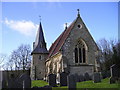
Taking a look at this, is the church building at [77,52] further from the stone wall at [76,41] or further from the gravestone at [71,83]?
the gravestone at [71,83]

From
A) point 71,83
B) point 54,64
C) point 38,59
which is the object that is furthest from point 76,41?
point 71,83

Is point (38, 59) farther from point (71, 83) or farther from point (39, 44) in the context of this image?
point (71, 83)

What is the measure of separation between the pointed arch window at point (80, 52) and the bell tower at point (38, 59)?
32.8ft

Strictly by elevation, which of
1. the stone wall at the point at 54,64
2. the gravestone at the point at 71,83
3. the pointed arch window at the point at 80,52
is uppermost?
the pointed arch window at the point at 80,52

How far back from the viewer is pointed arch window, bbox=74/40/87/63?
28.0 meters

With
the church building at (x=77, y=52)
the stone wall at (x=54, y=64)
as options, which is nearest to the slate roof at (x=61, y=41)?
the church building at (x=77, y=52)

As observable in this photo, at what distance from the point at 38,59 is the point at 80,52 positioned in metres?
10.7

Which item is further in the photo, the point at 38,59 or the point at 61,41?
the point at 38,59

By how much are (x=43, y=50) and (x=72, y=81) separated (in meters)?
23.8

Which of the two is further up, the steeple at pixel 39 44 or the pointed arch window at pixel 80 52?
the steeple at pixel 39 44

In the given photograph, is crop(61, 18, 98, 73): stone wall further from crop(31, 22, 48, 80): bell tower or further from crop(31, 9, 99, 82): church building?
crop(31, 22, 48, 80): bell tower

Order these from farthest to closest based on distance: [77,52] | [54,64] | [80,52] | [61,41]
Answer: [61,41] < [54,64] < [80,52] < [77,52]

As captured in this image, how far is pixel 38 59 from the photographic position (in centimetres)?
3638

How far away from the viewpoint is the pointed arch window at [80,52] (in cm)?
2805
